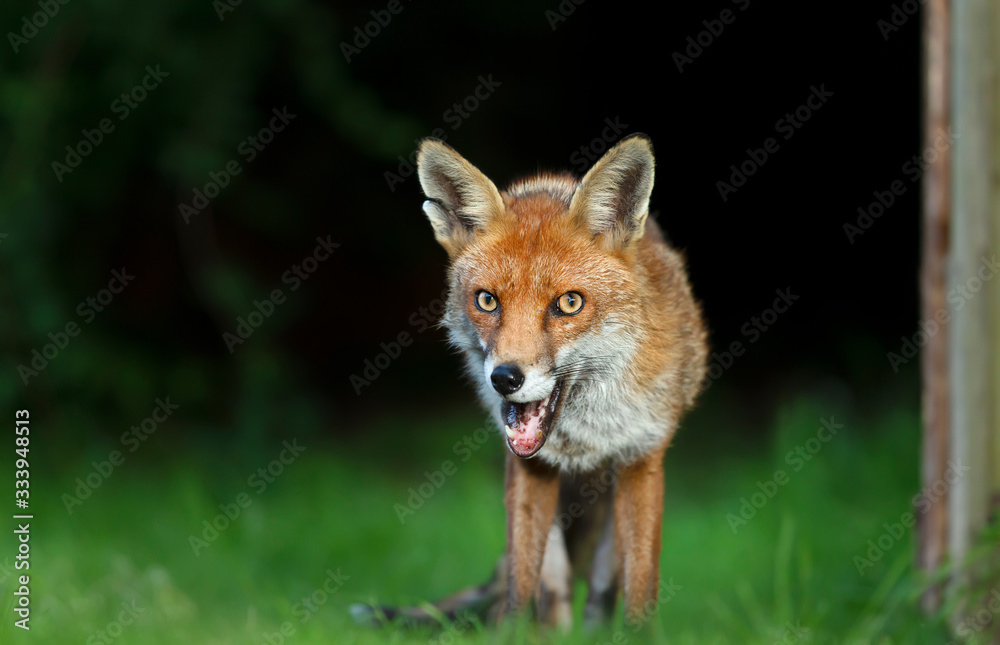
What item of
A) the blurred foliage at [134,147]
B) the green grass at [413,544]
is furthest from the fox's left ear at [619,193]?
the blurred foliage at [134,147]

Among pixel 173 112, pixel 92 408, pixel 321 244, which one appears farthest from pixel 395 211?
pixel 92 408

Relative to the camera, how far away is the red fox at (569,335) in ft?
8.14

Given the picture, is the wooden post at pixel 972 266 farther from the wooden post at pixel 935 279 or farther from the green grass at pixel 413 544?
the green grass at pixel 413 544

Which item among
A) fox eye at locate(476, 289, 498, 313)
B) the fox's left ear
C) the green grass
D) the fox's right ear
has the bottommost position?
the green grass

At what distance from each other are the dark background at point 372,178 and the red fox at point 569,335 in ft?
8.64

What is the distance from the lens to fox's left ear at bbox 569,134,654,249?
2.44 metres

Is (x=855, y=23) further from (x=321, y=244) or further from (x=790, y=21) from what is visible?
(x=321, y=244)

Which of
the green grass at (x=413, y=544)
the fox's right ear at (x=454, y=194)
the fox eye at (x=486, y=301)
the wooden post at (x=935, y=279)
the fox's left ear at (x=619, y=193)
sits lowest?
the green grass at (x=413, y=544)

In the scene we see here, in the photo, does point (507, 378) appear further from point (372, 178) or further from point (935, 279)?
point (372, 178)

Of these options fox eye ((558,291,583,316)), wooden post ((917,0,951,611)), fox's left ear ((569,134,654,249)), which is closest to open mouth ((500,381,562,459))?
fox eye ((558,291,583,316))

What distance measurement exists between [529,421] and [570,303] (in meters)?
0.38

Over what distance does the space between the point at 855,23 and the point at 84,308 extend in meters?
6.30

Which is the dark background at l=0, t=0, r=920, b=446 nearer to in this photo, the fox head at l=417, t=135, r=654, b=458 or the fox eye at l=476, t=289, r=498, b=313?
the fox head at l=417, t=135, r=654, b=458

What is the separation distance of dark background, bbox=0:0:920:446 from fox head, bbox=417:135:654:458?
267 centimetres
